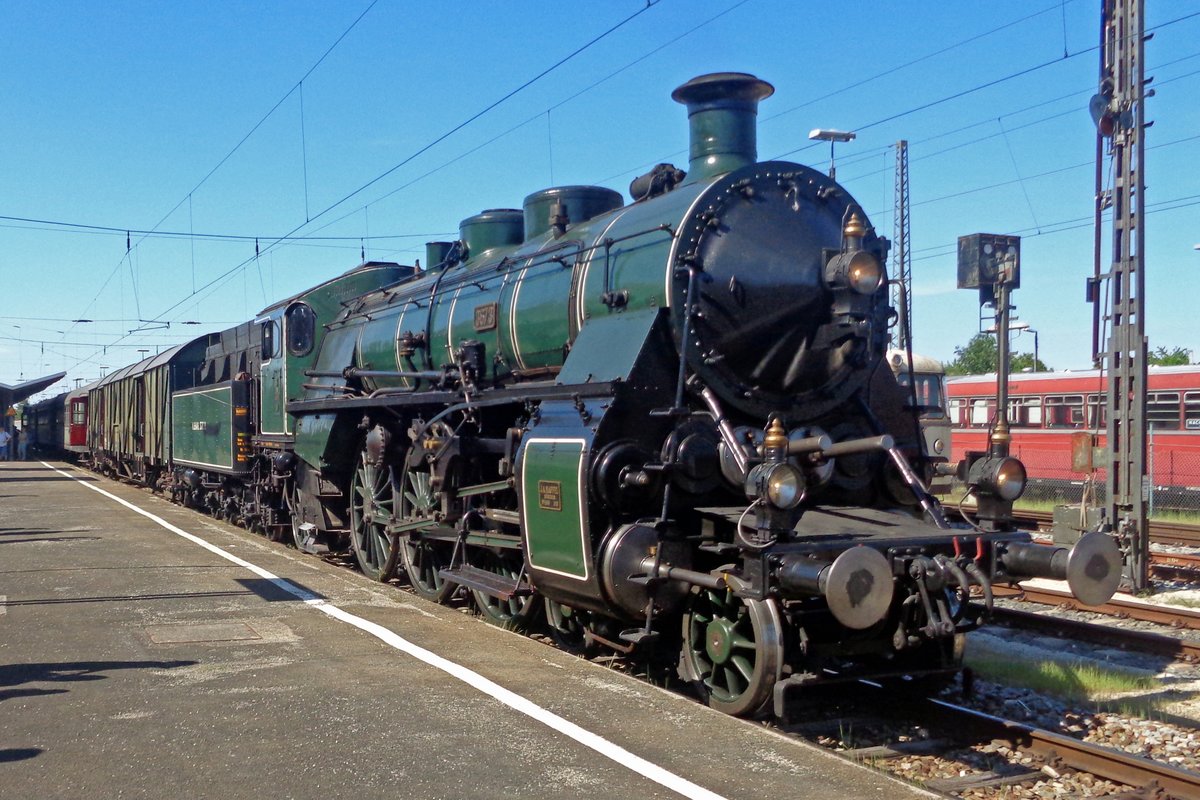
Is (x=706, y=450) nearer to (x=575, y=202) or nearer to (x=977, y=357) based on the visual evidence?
(x=575, y=202)

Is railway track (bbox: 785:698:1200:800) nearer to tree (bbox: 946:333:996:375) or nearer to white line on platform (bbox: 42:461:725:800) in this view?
white line on platform (bbox: 42:461:725:800)

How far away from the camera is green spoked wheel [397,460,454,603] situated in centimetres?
919

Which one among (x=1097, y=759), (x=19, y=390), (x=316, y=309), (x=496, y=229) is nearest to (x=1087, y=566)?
(x=1097, y=759)

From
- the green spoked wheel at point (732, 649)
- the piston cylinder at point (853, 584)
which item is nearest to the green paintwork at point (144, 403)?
the green spoked wheel at point (732, 649)

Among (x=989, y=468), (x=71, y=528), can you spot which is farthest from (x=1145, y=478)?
(x=71, y=528)

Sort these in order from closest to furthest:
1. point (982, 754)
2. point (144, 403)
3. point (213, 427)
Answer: point (982, 754) → point (213, 427) → point (144, 403)

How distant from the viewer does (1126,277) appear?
37.2ft

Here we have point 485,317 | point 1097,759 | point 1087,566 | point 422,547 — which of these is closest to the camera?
point 1097,759

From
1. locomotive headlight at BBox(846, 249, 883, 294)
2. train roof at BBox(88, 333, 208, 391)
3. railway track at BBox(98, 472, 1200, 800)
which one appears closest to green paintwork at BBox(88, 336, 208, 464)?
train roof at BBox(88, 333, 208, 391)

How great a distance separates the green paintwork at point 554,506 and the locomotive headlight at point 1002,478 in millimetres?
2446

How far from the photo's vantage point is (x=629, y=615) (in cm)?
628

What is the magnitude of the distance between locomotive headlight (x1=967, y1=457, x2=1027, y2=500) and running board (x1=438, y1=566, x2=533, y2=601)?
3058mm

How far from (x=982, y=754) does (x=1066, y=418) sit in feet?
60.6

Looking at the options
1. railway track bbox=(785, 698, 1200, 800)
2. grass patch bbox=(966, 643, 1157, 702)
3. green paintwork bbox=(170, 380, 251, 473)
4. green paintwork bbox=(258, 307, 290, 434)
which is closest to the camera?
railway track bbox=(785, 698, 1200, 800)
